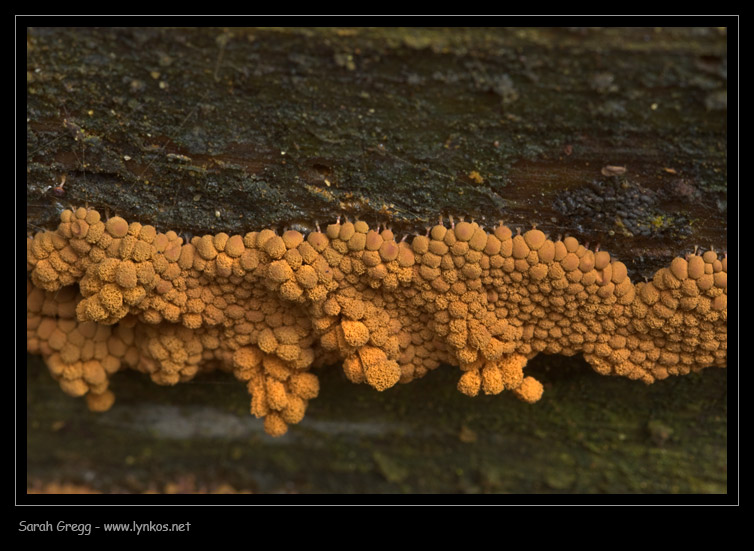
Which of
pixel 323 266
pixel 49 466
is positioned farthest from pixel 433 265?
pixel 49 466

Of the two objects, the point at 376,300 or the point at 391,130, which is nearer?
the point at 391,130

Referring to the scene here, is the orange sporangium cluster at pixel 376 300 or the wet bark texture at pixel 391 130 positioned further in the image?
the orange sporangium cluster at pixel 376 300

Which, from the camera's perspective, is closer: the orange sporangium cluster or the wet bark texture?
the wet bark texture

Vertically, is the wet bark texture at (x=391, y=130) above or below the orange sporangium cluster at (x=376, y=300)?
above

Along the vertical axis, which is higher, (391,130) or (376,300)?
(391,130)

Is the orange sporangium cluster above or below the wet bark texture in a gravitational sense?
below

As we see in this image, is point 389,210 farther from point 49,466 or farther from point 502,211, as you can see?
point 49,466

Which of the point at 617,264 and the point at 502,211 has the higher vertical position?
the point at 502,211
